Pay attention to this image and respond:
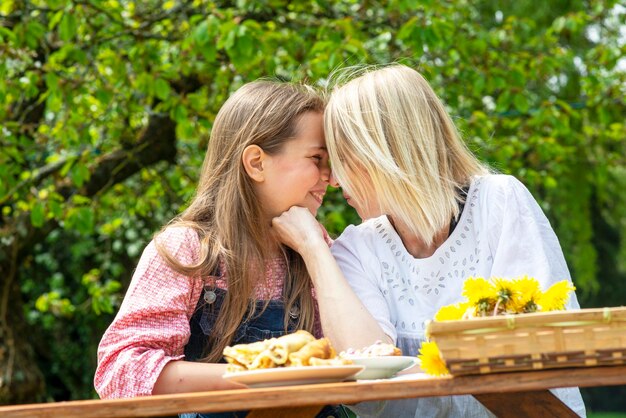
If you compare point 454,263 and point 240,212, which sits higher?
point 240,212

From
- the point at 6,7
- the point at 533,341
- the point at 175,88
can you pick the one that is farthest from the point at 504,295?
the point at 175,88

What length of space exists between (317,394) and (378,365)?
268 millimetres

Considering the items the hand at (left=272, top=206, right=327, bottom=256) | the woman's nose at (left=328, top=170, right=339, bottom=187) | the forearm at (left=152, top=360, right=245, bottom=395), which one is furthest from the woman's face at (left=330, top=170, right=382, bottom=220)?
the forearm at (left=152, top=360, right=245, bottom=395)

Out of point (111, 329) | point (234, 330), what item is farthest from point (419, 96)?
point (111, 329)

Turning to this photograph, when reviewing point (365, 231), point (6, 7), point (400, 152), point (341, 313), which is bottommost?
point (341, 313)

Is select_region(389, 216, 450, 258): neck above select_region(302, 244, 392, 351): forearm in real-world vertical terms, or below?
above

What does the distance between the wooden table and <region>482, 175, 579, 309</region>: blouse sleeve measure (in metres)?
0.61

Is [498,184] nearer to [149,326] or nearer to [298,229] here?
[298,229]

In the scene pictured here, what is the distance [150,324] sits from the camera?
7.21ft

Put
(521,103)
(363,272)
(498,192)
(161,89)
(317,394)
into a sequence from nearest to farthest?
(317,394), (498,192), (363,272), (161,89), (521,103)

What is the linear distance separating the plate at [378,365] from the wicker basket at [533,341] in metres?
0.20

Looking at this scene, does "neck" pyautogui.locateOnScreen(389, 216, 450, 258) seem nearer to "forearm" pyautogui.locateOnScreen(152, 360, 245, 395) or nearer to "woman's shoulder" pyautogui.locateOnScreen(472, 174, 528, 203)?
"woman's shoulder" pyautogui.locateOnScreen(472, 174, 528, 203)

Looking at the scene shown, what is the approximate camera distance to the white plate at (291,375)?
160cm

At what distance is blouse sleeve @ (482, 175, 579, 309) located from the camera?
7.17 ft
